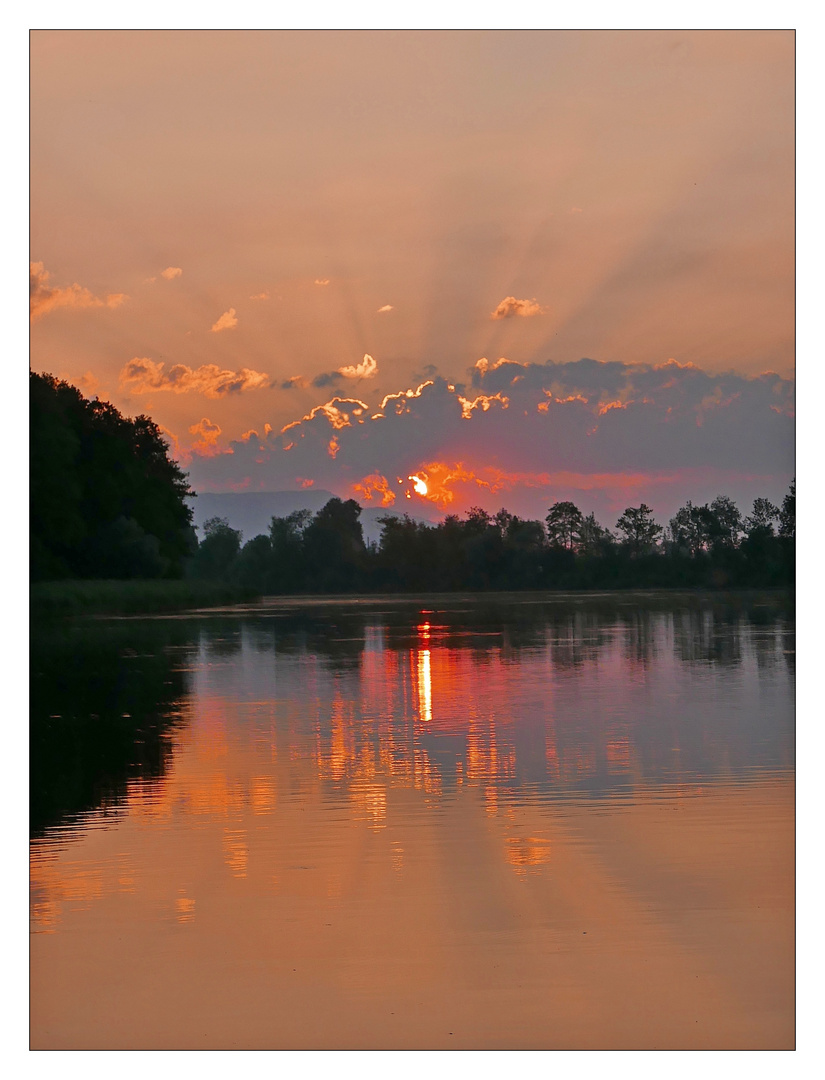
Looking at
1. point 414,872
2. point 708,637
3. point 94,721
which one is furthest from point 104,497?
point 414,872

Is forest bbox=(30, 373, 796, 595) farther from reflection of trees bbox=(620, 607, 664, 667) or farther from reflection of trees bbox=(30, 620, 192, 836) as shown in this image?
reflection of trees bbox=(30, 620, 192, 836)

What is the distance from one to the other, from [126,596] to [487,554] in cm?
2039

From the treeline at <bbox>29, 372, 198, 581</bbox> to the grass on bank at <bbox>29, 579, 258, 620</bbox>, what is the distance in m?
0.77

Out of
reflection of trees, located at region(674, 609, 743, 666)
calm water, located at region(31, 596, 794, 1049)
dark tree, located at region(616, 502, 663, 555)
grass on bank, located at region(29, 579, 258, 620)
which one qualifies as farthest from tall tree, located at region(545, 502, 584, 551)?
calm water, located at region(31, 596, 794, 1049)

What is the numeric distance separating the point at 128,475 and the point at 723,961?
4794 cm

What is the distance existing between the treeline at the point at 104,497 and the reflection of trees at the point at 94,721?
40.5 feet

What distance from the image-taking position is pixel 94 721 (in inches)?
575

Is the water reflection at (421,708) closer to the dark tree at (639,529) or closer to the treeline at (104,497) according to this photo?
the dark tree at (639,529)

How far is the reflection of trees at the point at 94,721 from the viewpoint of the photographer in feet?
34.2

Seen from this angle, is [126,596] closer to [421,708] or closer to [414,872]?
[421,708]

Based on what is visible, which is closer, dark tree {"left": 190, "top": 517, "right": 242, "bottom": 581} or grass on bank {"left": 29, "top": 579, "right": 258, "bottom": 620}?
grass on bank {"left": 29, "top": 579, "right": 258, "bottom": 620}

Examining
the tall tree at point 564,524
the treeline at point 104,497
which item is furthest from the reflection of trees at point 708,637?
the treeline at point 104,497

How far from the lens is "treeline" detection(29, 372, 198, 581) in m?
40.0
